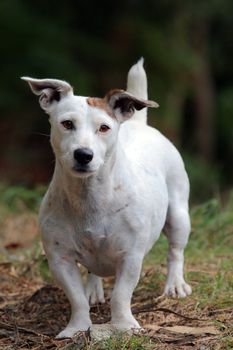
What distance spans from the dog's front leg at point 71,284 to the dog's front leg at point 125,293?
19 cm

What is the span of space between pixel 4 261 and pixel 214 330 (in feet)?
8.51

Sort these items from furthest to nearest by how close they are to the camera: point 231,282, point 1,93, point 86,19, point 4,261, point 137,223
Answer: point 86,19 → point 1,93 → point 4,261 → point 231,282 → point 137,223

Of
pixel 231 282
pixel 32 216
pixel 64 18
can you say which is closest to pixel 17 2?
pixel 64 18

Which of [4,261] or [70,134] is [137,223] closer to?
[70,134]

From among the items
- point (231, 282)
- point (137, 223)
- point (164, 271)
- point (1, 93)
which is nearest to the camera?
point (137, 223)

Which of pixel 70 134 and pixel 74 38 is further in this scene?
pixel 74 38

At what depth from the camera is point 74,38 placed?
16172 millimetres

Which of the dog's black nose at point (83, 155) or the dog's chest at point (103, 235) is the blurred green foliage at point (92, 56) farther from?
the dog's black nose at point (83, 155)

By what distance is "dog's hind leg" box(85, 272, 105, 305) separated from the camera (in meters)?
6.11

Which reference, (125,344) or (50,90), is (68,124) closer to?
(50,90)

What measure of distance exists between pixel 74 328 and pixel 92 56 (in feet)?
37.3

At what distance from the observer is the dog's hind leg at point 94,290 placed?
6.11 meters

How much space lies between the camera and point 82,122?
4934 millimetres

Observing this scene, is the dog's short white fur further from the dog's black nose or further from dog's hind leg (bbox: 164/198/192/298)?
dog's hind leg (bbox: 164/198/192/298)
